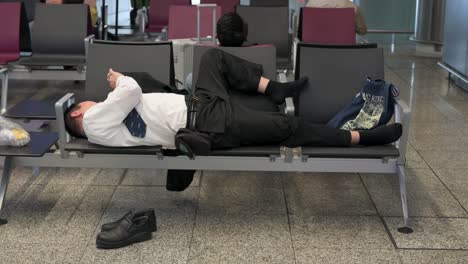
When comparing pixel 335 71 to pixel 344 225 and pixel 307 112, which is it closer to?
pixel 307 112

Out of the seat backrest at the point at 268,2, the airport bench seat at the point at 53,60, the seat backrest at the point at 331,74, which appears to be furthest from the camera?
the seat backrest at the point at 268,2

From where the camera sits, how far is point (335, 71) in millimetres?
3883

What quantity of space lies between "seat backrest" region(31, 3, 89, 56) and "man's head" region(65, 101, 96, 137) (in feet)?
8.55

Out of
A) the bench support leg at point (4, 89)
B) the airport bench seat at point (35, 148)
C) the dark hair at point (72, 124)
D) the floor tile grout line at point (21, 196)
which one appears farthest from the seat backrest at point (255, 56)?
the bench support leg at point (4, 89)

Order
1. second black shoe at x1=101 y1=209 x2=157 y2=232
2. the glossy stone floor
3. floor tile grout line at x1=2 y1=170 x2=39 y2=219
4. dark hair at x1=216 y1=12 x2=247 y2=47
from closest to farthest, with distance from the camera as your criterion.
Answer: the glossy stone floor, second black shoe at x1=101 y1=209 x2=157 y2=232, floor tile grout line at x1=2 y1=170 x2=39 y2=219, dark hair at x1=216 y1=12 x2=247 y2=47

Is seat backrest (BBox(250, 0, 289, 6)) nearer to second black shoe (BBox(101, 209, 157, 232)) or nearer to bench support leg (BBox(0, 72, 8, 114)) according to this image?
bench support leg (BBox(0, 72, 8, 114))

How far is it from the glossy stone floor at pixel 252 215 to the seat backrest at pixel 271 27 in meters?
1.84

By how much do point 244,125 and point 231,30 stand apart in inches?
37.0

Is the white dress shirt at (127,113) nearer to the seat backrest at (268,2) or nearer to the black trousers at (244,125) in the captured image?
the black trousers at (244,125)

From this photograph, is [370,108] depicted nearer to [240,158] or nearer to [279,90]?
[279,90]

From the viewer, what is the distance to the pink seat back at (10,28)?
5.79 m

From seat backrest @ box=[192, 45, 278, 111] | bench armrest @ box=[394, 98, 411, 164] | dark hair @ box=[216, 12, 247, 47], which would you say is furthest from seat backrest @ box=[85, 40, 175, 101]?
bench armrest @ box=[394, 98, 411, 164]

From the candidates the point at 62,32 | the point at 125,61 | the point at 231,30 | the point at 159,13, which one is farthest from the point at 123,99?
the point at 159,13

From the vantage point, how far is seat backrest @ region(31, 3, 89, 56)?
594 cm
